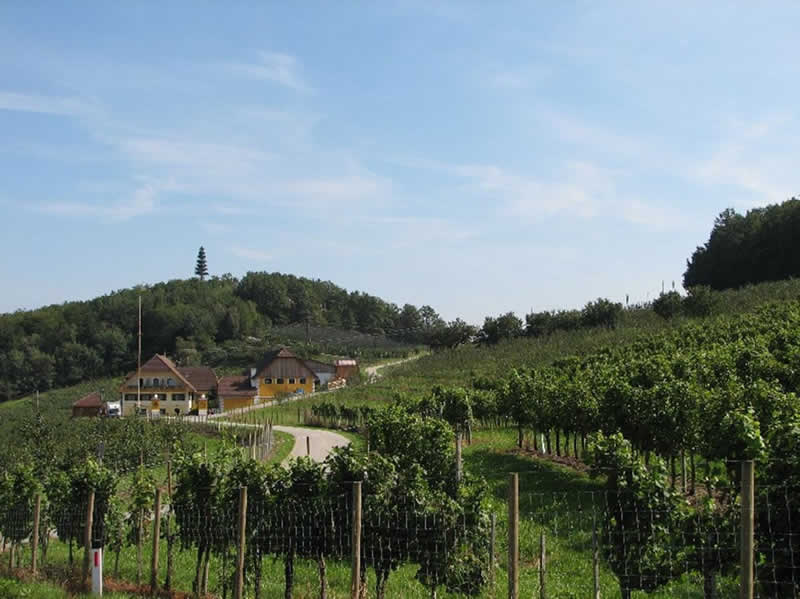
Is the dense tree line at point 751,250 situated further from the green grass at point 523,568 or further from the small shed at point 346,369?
the green grass at point 523,568

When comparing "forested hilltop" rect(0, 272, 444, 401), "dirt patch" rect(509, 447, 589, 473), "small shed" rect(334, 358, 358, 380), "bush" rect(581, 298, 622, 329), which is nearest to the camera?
"dirt patch" rect(509, 447, 589, 473)

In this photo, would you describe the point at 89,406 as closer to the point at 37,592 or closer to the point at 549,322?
the point at 549,322

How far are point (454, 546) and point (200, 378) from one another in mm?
80168

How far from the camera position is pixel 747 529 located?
6.08 m

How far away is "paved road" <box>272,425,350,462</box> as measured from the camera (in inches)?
1443

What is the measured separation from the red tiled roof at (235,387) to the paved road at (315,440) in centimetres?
3179

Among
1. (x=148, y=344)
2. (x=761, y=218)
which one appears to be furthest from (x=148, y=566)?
(x=148, y=344)

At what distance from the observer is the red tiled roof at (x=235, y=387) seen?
83.8 metres

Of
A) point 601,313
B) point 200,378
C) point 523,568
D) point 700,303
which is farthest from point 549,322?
point 523,568

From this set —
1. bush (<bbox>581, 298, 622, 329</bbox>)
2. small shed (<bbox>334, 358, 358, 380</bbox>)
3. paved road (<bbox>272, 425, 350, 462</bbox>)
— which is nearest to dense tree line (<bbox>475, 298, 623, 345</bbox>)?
bush (<bbox>581, 298, 622, 329</bbox>)

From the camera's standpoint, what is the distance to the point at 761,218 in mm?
85375

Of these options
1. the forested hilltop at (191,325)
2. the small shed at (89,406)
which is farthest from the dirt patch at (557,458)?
the forested hilltop at (191,325)

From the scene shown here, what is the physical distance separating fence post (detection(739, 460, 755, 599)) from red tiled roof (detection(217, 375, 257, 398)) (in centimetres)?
8028

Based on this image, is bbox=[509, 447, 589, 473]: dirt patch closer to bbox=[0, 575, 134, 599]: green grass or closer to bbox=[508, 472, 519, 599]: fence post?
bbox=[0, 575, 134, 599]: green grass
